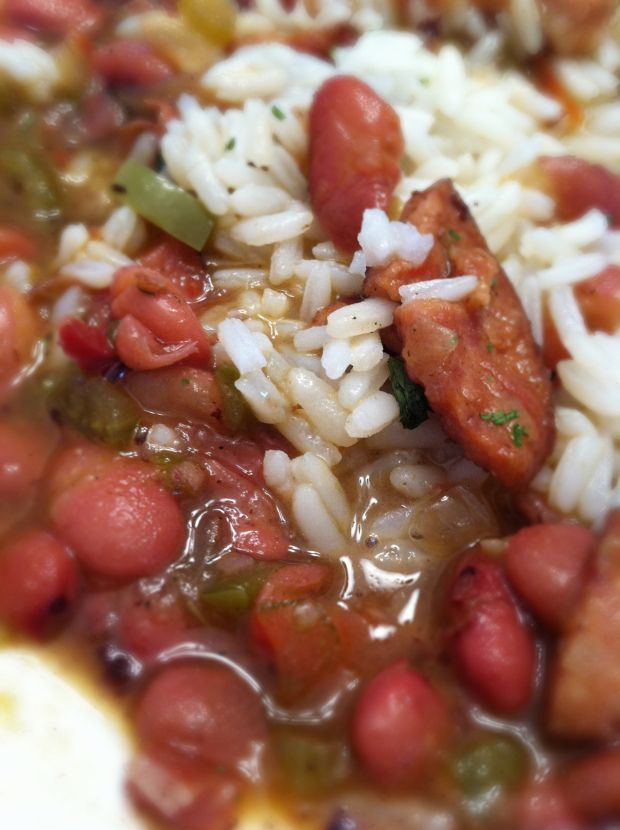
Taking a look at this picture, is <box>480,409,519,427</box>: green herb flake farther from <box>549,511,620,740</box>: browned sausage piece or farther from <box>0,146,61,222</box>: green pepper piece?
<box>0,146,61,222</box>: green pepper piece

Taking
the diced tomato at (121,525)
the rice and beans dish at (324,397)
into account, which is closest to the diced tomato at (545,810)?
the rice and beans dish at (324,397)

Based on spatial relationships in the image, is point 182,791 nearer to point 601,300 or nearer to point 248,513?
point 248,513

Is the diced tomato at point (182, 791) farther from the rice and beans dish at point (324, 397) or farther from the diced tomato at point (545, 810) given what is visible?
the diced tomato at point (545, 810)

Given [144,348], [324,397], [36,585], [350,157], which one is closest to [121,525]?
[36,585]

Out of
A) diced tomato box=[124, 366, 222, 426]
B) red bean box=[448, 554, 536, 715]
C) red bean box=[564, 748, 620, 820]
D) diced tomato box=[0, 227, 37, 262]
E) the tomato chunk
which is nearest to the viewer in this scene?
red bean box=[564, 748, 620, 820]

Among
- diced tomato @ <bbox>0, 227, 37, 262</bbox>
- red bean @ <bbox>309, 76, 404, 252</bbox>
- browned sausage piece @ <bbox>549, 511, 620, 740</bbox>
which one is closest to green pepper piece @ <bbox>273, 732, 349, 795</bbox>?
browned sausage piece @ <bbox>549, 511, 620, 740</bbox>

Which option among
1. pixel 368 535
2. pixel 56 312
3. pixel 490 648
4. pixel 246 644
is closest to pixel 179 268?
pixel 56 312
